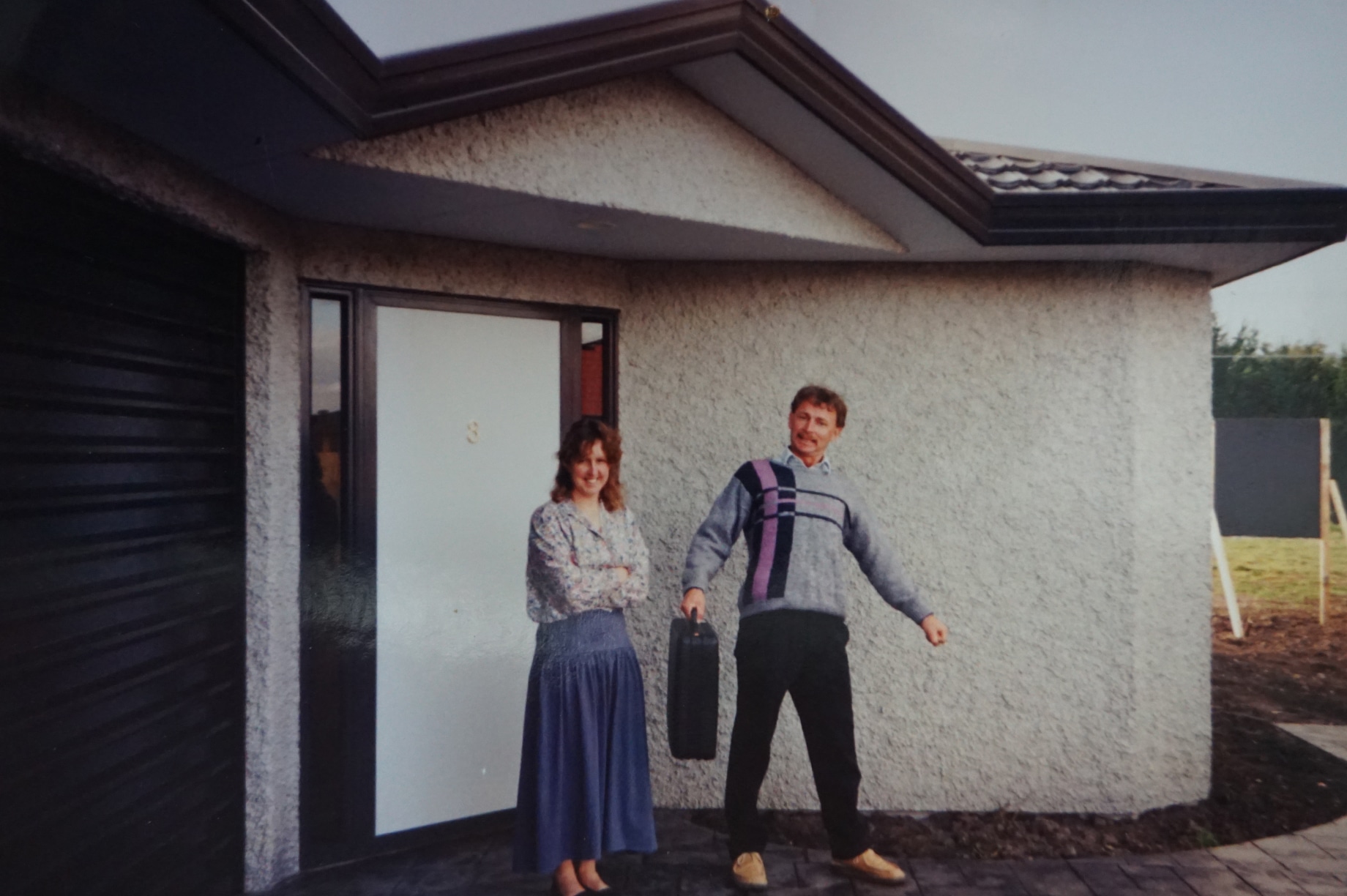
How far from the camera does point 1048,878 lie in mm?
3916

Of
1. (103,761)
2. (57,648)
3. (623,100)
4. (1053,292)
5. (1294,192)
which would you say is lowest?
(103,761)

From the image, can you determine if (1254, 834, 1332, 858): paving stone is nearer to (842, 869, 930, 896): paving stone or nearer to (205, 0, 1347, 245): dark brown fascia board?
(842, 869, 930, 896): paving stone

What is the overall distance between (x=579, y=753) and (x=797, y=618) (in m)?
1.00

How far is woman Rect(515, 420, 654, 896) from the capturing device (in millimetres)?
3486

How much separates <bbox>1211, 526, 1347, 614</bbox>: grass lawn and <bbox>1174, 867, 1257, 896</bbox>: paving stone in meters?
6.30

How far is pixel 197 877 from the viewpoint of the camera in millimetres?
3443

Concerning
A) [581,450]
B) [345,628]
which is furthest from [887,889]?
[345,628]

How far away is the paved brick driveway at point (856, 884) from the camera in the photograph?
376 centimetres

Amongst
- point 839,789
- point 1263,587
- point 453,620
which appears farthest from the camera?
point 1263,587

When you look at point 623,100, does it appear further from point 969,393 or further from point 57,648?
point 57,648

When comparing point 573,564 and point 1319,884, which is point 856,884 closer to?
point 573,564

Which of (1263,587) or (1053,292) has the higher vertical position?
(1053,292)

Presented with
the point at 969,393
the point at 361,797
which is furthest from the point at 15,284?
the point at 969,393

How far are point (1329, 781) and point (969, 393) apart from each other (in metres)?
3.10
